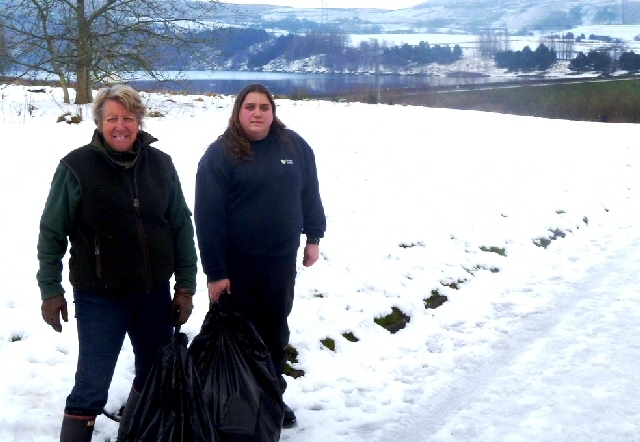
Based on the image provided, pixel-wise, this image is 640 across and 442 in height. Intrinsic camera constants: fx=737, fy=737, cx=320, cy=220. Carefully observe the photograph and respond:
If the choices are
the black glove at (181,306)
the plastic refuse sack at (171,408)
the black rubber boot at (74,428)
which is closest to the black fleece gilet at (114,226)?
the black glove at (181,306)

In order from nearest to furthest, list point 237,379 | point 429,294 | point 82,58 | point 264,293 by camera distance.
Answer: point 237,379 < point 264,293 < point 429,294 < point 82,58

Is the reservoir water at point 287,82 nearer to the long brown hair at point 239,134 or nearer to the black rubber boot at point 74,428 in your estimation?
the long brown hair at point 239,134

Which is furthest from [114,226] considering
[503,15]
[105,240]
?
[503,15]

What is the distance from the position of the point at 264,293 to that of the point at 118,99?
1383 mm

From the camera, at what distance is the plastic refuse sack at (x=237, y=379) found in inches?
142

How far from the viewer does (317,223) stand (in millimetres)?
4523

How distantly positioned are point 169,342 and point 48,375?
1667 mm

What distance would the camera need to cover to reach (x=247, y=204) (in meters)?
3.99

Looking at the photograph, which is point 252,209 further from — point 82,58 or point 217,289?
point 82,58

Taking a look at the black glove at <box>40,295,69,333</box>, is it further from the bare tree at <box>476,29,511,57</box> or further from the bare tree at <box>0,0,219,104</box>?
the bare tree at <box>476,29,511,57</box>

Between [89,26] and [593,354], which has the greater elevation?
[89,26]

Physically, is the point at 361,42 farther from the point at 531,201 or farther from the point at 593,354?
the point at 593,354

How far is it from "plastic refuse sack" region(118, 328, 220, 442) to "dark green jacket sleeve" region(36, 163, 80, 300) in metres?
0.63

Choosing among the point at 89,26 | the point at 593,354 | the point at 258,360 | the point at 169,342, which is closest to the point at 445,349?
the point at 593,354
